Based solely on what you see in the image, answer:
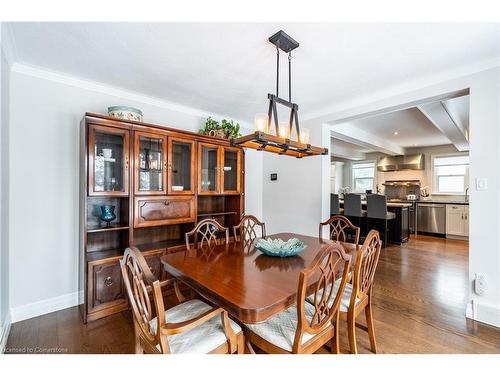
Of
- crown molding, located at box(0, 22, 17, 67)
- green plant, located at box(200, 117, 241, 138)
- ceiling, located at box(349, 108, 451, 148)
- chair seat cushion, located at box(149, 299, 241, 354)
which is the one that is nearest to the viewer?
chair seat cushion, located at box(149, 299, 241, 354)

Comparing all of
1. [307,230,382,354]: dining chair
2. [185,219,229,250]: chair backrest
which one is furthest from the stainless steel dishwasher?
[185,219,229,250]: chair backrest

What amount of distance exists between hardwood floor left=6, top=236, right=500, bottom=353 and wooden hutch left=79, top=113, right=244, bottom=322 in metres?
0.25

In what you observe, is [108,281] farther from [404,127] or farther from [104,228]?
[404,127]

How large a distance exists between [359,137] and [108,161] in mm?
4488

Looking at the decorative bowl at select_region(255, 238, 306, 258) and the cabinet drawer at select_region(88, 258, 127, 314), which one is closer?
the decorative bowl at select_region(255, 238, 306, 258)

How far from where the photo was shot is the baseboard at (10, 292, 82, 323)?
2150mm

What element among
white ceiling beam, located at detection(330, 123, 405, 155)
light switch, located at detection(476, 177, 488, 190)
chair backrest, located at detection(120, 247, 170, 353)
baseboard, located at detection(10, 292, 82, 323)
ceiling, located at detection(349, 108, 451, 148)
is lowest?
baseboard, located at detection(10, 292, 82, 323)

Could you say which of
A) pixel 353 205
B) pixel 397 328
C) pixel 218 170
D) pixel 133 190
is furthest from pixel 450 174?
pixel 133 190

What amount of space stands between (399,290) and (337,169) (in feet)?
20.2

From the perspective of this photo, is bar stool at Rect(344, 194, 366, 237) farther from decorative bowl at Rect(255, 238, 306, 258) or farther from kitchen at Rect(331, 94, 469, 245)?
decorative bowl at Rect(255, 238, 306, 258)

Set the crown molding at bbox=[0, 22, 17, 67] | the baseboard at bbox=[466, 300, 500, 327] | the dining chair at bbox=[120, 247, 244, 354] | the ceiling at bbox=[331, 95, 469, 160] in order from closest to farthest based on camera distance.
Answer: the dining chair at bbox=[120, 247, 244, 354] → the crown molding at bbox=[0, 22, 17, 67] → the baseboard at bbox=[466, 300, 500, 327] → the ceiling at bbox=[331, 95, 469, 160]

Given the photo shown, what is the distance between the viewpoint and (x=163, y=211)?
8.80 feet

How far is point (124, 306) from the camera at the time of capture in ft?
7.79
